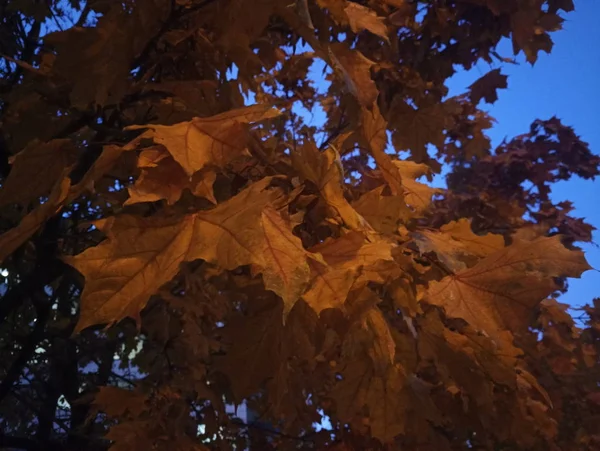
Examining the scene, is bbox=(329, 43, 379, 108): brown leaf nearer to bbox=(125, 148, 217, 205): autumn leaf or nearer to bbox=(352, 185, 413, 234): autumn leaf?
bbox=(352, 185, 413, 234): autumn leaf

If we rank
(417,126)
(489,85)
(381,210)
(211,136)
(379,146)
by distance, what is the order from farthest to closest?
(489,85) < (417,126) < (379,146) < (381,210) < (211,136)

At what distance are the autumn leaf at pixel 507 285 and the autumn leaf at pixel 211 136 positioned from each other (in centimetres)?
37

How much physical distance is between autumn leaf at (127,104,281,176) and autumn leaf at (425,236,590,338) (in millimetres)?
370

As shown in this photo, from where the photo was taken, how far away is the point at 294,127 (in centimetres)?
254

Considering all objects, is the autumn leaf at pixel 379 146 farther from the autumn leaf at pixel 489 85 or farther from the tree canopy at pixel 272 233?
the autumn leaf at pixel 489 85

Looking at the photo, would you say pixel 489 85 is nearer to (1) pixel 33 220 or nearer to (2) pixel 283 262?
(2) pixel 283 262

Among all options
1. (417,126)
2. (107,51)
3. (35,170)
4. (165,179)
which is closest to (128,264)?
(165,179)

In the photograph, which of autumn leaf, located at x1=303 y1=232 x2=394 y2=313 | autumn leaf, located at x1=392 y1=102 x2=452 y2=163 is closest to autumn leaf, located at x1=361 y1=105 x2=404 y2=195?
autumn leaf, located at x1=303 y1=232 x2=394 y2=313

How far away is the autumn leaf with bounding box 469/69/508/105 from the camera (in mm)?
1944

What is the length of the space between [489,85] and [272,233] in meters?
1.67

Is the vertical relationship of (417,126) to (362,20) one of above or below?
above

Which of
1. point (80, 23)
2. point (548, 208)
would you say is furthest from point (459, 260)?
point (548, 208)

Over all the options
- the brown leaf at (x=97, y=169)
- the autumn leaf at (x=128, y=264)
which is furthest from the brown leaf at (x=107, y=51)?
the autumn leaf at (x=128, y=264)

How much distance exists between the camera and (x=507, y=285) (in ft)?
2.51
